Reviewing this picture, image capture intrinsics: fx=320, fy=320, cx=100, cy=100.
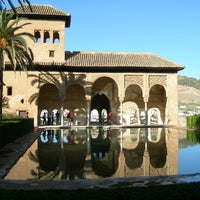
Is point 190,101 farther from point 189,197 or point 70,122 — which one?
point 189,197

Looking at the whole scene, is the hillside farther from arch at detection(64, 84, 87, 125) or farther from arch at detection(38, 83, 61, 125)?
arch at detection(38, 83, 61, 125)

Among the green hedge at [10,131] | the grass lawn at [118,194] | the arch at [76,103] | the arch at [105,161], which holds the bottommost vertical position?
the arch at [105,161]

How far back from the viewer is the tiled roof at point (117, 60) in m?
29.7

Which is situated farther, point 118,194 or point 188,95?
point 188,95

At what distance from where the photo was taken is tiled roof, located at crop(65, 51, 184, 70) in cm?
2967

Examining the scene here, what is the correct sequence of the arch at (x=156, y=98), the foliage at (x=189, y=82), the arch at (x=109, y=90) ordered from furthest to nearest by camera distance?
the foliage at (x=189, y=82) → the arch at (x=156, y=98) → the arch at (x=109, y=90)

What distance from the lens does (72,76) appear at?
29203 mm

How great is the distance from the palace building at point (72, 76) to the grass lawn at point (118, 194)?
23.9 meters

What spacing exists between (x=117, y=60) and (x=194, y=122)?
10.1 m

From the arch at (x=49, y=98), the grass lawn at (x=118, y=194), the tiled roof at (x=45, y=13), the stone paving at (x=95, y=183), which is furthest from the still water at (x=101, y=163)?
the tiled roof at (x=45, y=13)

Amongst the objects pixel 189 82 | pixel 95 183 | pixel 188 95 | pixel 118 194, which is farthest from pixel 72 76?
pixel 189 82

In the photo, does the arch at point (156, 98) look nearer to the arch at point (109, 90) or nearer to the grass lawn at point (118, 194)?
the arch at point (109, 90)

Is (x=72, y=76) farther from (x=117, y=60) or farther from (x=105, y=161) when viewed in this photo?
(x=105, y=161)

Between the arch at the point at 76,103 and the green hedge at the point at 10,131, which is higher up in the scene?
the arch at the point at 76,103
